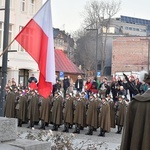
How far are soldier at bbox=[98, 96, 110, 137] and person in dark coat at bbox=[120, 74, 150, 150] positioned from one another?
12.4 meters

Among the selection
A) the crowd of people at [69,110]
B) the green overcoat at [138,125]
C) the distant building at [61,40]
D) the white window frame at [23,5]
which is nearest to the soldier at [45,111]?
the crowd of people at [69,110]

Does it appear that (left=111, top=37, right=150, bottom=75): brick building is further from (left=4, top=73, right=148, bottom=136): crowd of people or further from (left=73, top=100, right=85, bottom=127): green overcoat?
(left=73, top=100, right=85, bottom=127): green overcoat

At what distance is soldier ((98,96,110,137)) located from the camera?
1703 centimetres

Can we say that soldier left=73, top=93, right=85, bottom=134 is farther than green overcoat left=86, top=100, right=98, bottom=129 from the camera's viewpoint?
Yes

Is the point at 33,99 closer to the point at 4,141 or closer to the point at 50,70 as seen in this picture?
the point at 50,70

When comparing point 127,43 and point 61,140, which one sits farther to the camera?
point 127,43

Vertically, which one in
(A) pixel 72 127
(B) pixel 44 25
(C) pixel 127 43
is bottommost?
(A) pixel 72 127

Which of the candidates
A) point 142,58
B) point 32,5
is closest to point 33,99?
point 32,5

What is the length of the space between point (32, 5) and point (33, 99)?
19922 millimetres

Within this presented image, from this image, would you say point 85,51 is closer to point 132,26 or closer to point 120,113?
point 132,26

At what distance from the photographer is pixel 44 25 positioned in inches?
373

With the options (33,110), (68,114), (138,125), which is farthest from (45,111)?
(138,125)

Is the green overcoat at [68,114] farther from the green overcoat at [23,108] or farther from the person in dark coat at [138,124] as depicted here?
the person in dark coat at [138,124]

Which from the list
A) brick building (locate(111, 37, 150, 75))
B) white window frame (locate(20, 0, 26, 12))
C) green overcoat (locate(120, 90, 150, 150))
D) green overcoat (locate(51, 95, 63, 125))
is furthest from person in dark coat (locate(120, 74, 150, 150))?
brick building (locate(111, 37, 150, 75))
